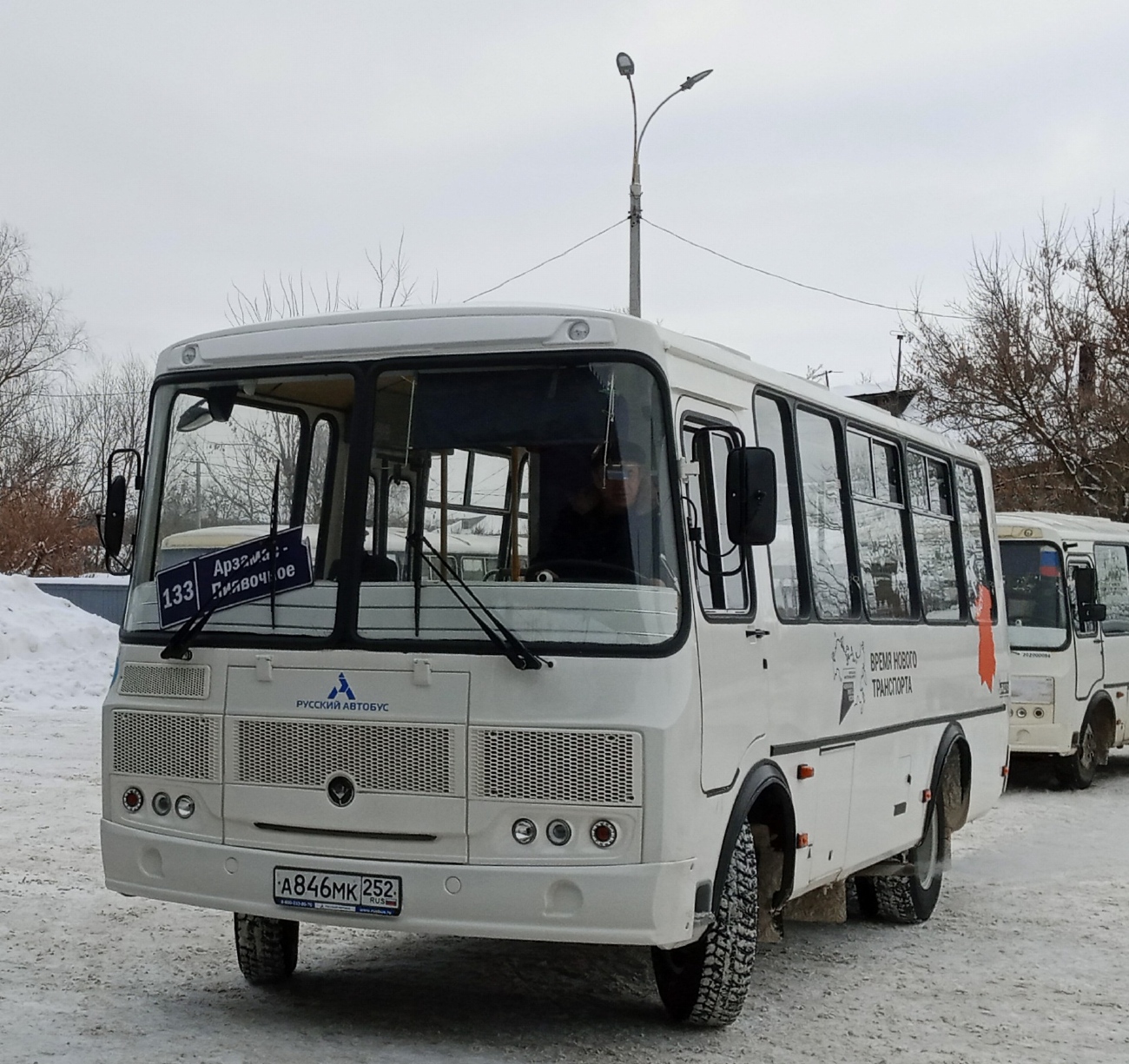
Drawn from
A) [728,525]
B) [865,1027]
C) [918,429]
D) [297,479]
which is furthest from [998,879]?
[297,479]

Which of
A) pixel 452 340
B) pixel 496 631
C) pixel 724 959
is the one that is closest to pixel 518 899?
pixel 496 631

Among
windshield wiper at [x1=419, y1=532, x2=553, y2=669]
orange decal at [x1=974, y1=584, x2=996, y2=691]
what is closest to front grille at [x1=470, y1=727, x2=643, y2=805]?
windshield wiper at [x1=419, y1=532, x2=553, y2=669]

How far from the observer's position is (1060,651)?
16.5 meters

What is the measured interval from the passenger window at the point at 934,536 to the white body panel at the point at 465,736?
277cm

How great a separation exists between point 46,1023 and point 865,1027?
10.9ft

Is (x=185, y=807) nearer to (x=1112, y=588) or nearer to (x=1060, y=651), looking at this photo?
(x=1060, y=651)

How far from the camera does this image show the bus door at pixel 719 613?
6414mm

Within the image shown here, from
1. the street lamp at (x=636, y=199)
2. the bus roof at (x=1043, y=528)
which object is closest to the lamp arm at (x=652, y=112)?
the street lamp at (x=636, y=199)

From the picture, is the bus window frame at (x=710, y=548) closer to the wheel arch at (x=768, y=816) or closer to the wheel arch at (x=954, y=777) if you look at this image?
the wheel arch at (x=768, y=816)

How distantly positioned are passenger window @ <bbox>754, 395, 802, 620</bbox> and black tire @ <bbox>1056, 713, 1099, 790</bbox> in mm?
9901

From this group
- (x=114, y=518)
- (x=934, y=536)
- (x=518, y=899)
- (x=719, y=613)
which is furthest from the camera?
(x=934, y=536)

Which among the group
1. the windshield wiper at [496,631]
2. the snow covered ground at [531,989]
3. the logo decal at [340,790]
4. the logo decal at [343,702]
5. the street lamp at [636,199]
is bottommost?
the snow covered ground at [531,989]

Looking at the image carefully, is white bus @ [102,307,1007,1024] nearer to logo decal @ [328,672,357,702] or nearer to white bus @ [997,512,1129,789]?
logo decal @ [328,672,357,702]

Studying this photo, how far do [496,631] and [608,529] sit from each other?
22.1 inches
